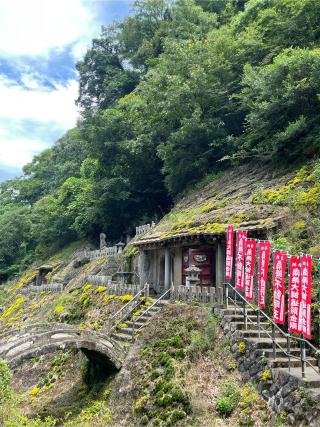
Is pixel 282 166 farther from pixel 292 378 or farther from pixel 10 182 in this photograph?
pixel 10 182

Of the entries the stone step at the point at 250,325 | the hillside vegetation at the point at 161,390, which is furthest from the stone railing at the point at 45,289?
the stone step at the point at 250,325

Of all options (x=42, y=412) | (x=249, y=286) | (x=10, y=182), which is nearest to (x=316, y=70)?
(x=249, y=286)

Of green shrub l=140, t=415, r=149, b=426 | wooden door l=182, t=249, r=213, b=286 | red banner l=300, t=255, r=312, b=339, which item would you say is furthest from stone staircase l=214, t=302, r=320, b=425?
wooden door l=182, t=249, r=213, b=286

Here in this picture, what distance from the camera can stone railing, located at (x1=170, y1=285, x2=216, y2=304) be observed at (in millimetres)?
15127

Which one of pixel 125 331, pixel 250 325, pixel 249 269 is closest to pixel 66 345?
pixel 125 331

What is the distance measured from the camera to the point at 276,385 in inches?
411

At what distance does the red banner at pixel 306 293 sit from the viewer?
34.0 feet

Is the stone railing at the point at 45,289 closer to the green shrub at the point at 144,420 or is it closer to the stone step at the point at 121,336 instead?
the stone step at the point at 121,336

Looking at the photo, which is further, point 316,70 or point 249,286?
point 316,70

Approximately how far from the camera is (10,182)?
71.8 meters

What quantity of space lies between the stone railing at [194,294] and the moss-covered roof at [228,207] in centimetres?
281

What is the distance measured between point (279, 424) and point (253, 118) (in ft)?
58.5

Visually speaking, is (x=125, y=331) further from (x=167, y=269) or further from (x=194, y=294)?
(x=167, y=269)

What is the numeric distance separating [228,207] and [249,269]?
8.22m
